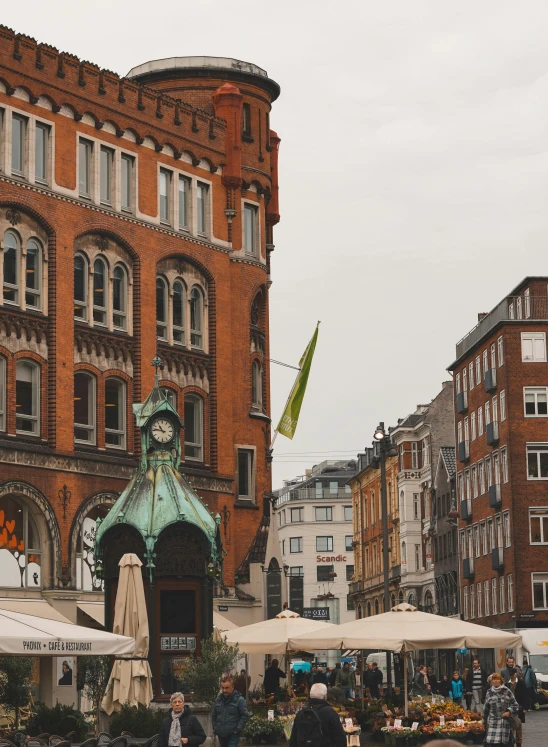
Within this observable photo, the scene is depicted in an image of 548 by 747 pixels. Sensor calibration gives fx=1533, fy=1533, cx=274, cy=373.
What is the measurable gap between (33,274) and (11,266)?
38.9 inches

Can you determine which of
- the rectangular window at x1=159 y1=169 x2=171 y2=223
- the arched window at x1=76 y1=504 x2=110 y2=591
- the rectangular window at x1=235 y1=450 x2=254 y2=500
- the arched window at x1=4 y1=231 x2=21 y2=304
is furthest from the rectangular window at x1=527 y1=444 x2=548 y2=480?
the arched window at x1=4 y1=231 x2=21 y2=304

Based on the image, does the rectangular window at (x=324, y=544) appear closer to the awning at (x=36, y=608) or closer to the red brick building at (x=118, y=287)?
the red brick building at (x=118, y=287)

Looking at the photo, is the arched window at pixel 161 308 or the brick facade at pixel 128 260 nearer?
the brick facade at pixel 128 260

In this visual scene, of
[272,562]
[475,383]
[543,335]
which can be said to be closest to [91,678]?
[272,562]

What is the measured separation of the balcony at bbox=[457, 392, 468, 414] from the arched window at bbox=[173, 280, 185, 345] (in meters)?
38.3

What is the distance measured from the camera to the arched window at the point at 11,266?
45656 mm

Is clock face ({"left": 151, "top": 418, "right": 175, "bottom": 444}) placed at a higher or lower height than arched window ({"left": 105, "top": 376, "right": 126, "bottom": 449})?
lower

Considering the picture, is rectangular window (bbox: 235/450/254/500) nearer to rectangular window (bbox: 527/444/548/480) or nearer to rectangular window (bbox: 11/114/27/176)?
rectangular window (bbox: 11/114/27/176)

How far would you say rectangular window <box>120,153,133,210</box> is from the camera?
50.5 m

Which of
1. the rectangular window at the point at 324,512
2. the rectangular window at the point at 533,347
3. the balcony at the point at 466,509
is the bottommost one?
the balcony at the point at 466,509

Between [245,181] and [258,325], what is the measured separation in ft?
17.3

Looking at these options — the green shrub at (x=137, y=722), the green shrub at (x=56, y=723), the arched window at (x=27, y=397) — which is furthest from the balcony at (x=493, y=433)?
the green shrub at (x=137, y=722)

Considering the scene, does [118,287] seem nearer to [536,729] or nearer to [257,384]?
[257,384]

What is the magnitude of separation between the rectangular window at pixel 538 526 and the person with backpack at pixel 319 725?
60.2m
